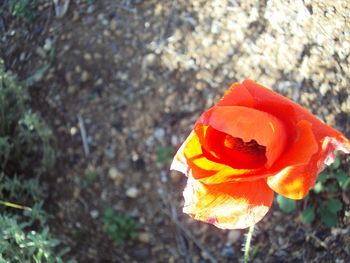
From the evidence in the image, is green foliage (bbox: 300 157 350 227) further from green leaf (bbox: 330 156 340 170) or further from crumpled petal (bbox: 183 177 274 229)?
crumpled petal (bbox: 183 177 274 229)

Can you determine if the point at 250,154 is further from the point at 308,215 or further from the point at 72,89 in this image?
the point at 72,89

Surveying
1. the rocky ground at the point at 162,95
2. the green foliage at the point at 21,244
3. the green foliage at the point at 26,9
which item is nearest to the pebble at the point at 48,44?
the rocky ground at the point at 162,95

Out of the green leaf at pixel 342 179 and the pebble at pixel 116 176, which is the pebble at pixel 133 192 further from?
the green leaf at pixel 342 179

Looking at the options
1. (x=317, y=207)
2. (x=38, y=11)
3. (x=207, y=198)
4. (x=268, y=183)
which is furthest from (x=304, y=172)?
(x=38, y=11)

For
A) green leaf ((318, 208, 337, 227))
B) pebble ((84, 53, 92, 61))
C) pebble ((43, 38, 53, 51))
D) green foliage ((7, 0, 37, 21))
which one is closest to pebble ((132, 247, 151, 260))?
green leaf ((318, 208, 337, 227))

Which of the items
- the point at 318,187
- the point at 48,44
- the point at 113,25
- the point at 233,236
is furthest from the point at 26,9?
the point at 318,187
